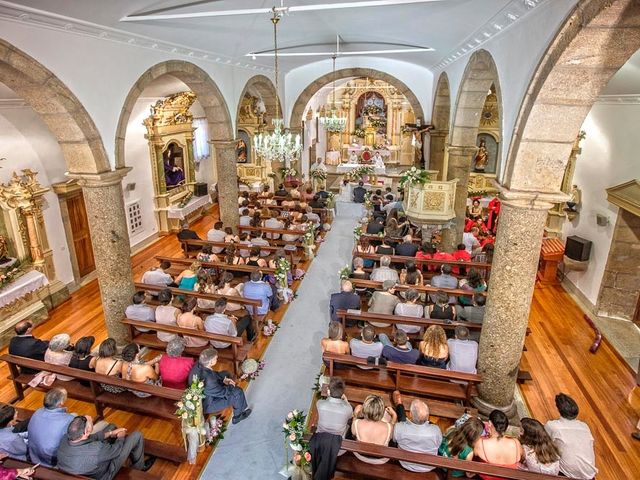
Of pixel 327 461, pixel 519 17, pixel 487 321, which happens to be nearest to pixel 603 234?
pixel 487 321

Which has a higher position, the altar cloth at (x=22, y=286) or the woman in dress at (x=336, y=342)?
the woman in dress at (x=336, y=342)

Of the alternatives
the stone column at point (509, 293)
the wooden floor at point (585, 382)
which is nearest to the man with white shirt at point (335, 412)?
the stone column at point (509, 293)

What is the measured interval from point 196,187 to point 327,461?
38.4 feet

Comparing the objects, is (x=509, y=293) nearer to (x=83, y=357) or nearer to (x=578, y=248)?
(x=578, y=248)

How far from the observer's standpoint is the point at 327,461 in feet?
12.5

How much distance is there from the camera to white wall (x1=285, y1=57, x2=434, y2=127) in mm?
13148

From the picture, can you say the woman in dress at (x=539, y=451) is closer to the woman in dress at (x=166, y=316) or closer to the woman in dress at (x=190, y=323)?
the woman in dress at (x=190, y=323)

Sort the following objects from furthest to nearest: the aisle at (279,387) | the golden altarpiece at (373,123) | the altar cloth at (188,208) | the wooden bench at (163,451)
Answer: the golden altarpiece at (373,123) < the altar cloth at (188,208) < the aisle at (279,387) < the wooden bench at (163,451)

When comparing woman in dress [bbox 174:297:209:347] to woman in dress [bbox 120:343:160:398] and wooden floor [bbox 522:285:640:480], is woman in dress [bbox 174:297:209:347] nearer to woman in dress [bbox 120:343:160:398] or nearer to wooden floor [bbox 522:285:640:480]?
woman in dress [bbox 120:343:160:398]

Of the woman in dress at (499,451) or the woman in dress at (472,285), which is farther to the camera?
the woman in dress at (472,285)

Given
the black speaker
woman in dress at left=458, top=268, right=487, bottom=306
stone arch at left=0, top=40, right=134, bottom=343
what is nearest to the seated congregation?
stone arch at left=0, top=40, right=134, bottom=343

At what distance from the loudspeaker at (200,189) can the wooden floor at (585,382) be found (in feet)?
34.2

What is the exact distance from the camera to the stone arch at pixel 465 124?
7546 mm

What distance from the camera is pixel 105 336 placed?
7172 mm
